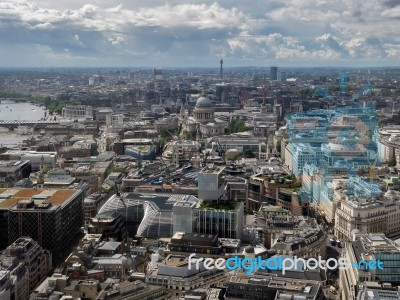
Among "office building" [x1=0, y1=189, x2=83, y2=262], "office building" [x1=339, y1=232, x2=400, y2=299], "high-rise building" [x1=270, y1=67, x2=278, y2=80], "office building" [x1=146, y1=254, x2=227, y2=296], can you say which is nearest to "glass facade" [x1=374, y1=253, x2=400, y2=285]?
"office building" [x1=339, y1=232, x2=400, y2=299]

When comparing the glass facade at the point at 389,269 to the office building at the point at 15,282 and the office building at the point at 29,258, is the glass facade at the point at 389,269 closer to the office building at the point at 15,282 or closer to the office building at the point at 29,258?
the office building at the point at 15,282

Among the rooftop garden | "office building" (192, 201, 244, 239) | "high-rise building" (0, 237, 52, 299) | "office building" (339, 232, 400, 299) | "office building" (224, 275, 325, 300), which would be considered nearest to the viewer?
"office building" (224, 275, 325, 300)

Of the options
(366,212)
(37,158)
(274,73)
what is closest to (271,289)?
(366,212)

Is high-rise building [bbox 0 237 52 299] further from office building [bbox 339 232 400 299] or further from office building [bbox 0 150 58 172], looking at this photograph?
office building [bbox 0 150 58 172]

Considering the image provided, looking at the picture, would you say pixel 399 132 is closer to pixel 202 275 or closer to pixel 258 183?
pixel 258 183

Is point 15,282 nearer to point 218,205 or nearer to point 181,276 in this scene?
point 181,276

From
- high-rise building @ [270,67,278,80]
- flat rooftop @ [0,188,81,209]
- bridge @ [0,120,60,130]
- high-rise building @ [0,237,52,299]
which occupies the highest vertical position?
high-rise building @ [270,67,278,80]
